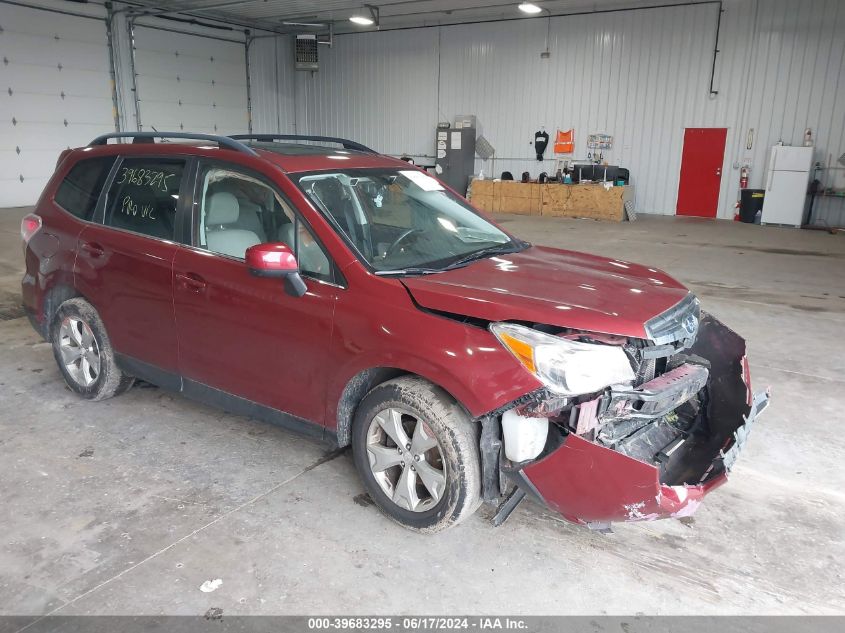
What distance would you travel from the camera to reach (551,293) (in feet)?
8.27

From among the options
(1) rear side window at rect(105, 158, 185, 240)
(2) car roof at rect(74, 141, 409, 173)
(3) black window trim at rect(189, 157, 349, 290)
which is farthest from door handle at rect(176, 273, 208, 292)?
(2) car roof at rect(74, 141, 409, 173)

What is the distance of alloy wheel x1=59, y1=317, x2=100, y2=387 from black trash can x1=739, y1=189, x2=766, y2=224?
1402 cm

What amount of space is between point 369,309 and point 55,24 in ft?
52.4

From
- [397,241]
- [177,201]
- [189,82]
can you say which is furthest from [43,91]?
[397,241]

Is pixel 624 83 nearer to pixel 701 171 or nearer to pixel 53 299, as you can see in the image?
pixel 701 171

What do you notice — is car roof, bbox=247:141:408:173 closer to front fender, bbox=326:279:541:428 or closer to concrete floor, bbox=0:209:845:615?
front fender, bbox=326:279:541:428

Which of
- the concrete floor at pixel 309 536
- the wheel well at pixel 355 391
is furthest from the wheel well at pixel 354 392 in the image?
the concrete floor at pixel 309 536

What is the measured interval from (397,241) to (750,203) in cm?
1349

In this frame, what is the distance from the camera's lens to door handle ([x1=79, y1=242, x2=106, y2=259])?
141 inches

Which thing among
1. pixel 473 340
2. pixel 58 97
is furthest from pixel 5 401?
pixel 58 97

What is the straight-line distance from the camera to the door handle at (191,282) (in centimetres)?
310

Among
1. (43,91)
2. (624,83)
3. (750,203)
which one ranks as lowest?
(750,203)

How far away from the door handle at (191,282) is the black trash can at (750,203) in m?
13.9

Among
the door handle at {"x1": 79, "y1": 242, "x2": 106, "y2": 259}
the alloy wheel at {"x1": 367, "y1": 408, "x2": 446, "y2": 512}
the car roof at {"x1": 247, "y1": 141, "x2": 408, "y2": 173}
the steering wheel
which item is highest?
the car roof at {"x1": 247, "y1": 141, "x2": 408, "y2": 173}
